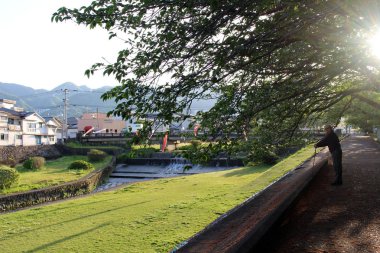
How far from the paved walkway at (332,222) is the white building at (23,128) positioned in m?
46.7

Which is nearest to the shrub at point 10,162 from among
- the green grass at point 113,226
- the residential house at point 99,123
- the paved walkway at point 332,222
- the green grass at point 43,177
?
the green grass at point 43,177

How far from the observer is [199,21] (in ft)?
17.9

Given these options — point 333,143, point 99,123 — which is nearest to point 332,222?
point 333,143

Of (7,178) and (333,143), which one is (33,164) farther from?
(333,143)

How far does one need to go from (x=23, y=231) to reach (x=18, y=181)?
49.1 feet

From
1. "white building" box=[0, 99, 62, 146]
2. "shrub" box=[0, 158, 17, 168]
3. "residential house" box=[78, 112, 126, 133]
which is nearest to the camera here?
"shrub" box=[0, 158, 17, 168]

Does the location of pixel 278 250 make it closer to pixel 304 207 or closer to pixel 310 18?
pixel 304 207

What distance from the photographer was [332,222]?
571cm

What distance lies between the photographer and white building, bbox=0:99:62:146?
151 feet

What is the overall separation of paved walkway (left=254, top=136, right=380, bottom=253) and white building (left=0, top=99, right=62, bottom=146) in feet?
153

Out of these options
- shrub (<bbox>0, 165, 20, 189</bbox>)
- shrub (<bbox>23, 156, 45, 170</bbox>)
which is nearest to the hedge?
shrub (<bbox>0, 165, 20, 189</bbox>)

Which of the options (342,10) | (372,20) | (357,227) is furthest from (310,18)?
(357,227)

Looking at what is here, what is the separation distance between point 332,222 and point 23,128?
5239 cm

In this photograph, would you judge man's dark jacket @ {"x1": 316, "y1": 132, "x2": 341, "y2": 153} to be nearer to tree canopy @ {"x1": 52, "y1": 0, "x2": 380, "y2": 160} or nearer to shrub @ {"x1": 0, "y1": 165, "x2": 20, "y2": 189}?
tree canopy @ {"x1": 52, "y1": 0, "x2": 380, "y2": 160}
